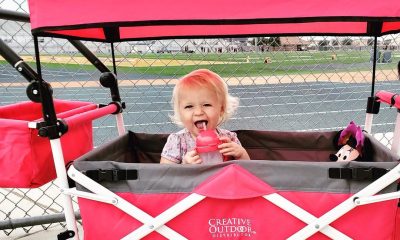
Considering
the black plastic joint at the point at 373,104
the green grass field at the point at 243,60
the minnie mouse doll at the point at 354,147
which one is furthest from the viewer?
the green grass field at the point at 243,60

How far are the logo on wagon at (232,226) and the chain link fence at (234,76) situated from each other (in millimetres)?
964

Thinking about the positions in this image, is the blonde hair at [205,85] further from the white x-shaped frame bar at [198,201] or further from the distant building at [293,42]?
the distant building at [293,42]

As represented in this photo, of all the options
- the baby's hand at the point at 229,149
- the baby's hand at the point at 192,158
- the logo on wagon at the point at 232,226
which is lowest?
→ the logo on wagon at the point at 232,226

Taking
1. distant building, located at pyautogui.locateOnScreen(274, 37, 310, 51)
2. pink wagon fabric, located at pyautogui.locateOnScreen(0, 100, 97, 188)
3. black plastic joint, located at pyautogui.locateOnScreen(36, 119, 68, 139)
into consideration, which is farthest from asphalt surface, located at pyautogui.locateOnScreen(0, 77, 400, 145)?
black plastic joint, located at pyautogui.locateOnScreen(36, 119, 68, 139)

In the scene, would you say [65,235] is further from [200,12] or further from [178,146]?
[200,12]

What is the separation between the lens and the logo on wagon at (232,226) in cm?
128

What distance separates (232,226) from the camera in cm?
128

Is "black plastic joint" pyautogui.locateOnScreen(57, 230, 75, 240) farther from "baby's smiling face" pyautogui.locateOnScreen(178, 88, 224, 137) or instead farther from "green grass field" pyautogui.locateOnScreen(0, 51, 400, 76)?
"green grass field" pyautogui.locateOnScreen(0, 51, 400, 76)

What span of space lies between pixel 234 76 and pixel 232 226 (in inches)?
227

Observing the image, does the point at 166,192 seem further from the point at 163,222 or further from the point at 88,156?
the point at 88,156

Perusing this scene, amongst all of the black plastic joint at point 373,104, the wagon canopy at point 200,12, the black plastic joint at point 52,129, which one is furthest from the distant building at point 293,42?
the black plastic joint at point 52,129

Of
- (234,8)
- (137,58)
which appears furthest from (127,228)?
(137,58)

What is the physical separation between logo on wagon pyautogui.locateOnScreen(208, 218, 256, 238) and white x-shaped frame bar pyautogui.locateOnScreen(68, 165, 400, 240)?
9cm

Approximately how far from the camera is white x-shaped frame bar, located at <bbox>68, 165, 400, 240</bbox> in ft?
4.01
